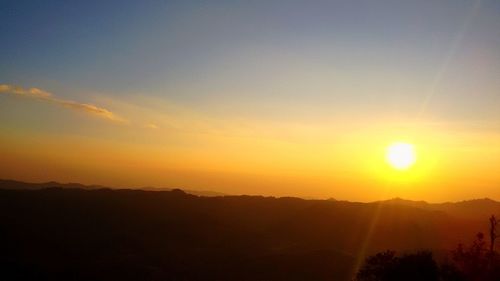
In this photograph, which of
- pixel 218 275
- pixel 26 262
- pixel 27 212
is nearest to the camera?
pixel 26 262

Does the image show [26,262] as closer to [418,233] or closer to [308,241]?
[308,241]

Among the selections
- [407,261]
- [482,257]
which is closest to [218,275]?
[482,257]

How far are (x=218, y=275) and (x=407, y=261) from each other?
3673 centimetres

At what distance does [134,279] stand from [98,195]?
5114 cm

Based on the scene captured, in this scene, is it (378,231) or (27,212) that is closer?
(27,212)

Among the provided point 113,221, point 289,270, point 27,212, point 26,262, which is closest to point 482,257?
point 289,270

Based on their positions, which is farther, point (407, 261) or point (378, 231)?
point (378, 231)

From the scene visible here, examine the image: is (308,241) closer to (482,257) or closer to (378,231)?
(378,231)

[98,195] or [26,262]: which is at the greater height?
[98,195]

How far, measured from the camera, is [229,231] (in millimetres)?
80812

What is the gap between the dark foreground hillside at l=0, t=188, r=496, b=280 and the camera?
52.1 meters

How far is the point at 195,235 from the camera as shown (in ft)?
255

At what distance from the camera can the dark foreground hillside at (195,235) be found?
171 ft

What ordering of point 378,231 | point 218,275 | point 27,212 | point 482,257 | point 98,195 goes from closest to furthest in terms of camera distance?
point 482,257, point 218,275, point 27,212, point 378,231, point 98,195
